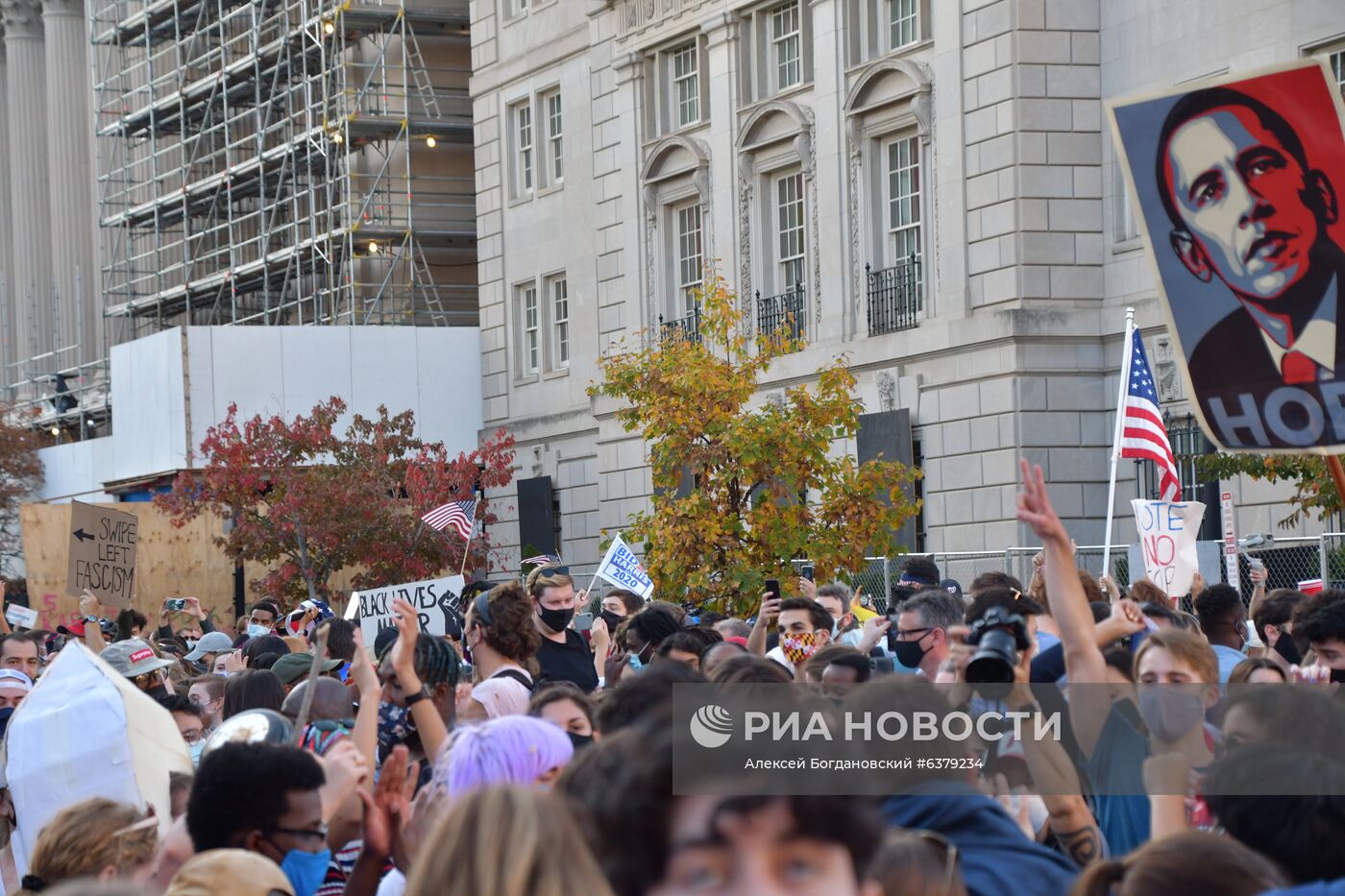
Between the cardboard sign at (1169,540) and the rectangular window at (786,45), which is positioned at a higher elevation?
the rectangular window at (786,45)

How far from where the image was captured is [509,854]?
2.89 metres

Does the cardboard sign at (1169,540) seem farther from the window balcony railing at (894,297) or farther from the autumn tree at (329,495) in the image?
the autumn tree at (329,495)

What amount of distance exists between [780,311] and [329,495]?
27.5 ft

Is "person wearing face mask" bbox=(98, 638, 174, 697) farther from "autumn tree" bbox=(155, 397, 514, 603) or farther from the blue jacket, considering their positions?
"autumn tree" bbox=(155, 397, 514, 603)

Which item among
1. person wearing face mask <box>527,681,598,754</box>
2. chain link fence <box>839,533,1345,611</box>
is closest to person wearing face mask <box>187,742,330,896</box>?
person wearing face mask <box>527,681,598,754</box>

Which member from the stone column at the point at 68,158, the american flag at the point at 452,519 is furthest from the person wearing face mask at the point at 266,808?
the stone column at the point at 68,158

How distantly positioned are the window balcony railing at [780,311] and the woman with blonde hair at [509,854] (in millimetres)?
26206

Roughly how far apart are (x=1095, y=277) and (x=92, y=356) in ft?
120

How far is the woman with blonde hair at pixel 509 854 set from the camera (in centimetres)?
287

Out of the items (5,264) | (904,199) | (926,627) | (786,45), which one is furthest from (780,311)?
(5,264)

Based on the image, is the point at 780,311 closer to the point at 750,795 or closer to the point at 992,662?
the point at 992,662

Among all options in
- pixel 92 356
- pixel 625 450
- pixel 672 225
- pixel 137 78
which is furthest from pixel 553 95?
pixel 92 356

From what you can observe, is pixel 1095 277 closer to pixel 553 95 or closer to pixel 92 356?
pixel 553 95

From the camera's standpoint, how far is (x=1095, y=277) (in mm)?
25453
